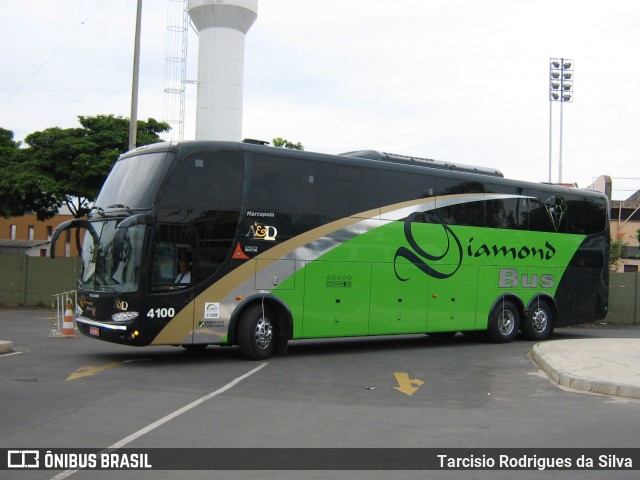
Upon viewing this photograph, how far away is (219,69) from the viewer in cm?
4503

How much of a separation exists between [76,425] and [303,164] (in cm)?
812

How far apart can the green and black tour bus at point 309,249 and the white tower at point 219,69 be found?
28.7 meters

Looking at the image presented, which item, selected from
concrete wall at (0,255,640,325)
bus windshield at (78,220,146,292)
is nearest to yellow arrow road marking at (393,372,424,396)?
bus windshield at (78,220,146,292)

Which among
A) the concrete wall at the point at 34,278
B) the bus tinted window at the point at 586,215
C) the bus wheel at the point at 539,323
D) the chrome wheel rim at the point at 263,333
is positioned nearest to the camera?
the chrome wheel rim at the point at 263,333

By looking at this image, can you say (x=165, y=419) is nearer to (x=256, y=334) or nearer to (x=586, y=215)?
(x=256, y=334)

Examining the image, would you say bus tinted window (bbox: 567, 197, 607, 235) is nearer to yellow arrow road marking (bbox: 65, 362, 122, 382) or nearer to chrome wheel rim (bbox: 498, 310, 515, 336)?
chrome wheel rim (bbox: 498, 310, 515, 336)

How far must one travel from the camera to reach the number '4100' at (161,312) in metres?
12.5

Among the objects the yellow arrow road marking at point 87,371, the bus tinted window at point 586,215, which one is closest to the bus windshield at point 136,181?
the yellow arrow road marking at point 87,371

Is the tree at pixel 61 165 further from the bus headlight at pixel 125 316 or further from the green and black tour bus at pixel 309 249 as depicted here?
the bus headlight at pixel 125 316

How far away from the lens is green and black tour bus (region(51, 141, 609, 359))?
12.7m

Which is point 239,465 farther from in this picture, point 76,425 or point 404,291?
point 404,291

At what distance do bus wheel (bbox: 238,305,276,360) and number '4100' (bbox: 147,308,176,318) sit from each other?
1.50 m

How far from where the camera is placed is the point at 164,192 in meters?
12.7

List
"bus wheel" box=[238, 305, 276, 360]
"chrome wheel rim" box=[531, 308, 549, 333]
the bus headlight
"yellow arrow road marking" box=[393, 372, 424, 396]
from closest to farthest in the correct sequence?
1. "yellow arrow road marking" box=[393, 372, 424, 396]
2. the bus headlight
3. "bus wheel" box=[238, 305, 276, 360]
4. "chrome wheel rim" box=[531, 308, 549, 333]
